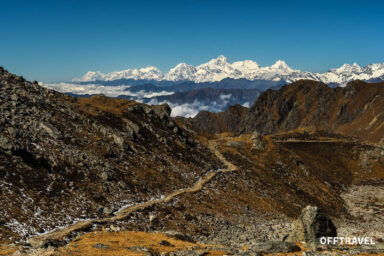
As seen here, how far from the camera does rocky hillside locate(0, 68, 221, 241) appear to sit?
44.5 meters

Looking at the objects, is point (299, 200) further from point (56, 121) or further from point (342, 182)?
point (56, 121)

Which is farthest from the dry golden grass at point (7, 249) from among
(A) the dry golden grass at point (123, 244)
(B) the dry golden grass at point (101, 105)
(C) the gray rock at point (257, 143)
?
(C) the gray rock at point (257, 143)

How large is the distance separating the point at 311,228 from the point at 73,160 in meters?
43.2

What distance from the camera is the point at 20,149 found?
53344 mm

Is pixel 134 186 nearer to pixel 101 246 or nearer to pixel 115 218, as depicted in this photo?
pixel 115 218

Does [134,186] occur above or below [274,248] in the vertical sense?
below

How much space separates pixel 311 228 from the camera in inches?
1678

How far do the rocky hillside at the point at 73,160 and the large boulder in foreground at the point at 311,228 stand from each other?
1139 inches

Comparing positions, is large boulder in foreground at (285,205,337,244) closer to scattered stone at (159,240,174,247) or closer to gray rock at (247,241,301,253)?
gray rock at (247,241,301,253)

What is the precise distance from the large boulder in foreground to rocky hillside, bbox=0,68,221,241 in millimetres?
28942

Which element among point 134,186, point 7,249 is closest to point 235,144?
point 134,186

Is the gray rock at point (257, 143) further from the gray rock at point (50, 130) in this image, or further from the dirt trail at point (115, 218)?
the gray rock at point (50, 130)

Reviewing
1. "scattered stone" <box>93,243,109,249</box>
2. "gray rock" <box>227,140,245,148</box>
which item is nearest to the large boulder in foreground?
"scattered stone" <box>93,243,109,249</box>

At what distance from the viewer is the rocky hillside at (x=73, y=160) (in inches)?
1752
